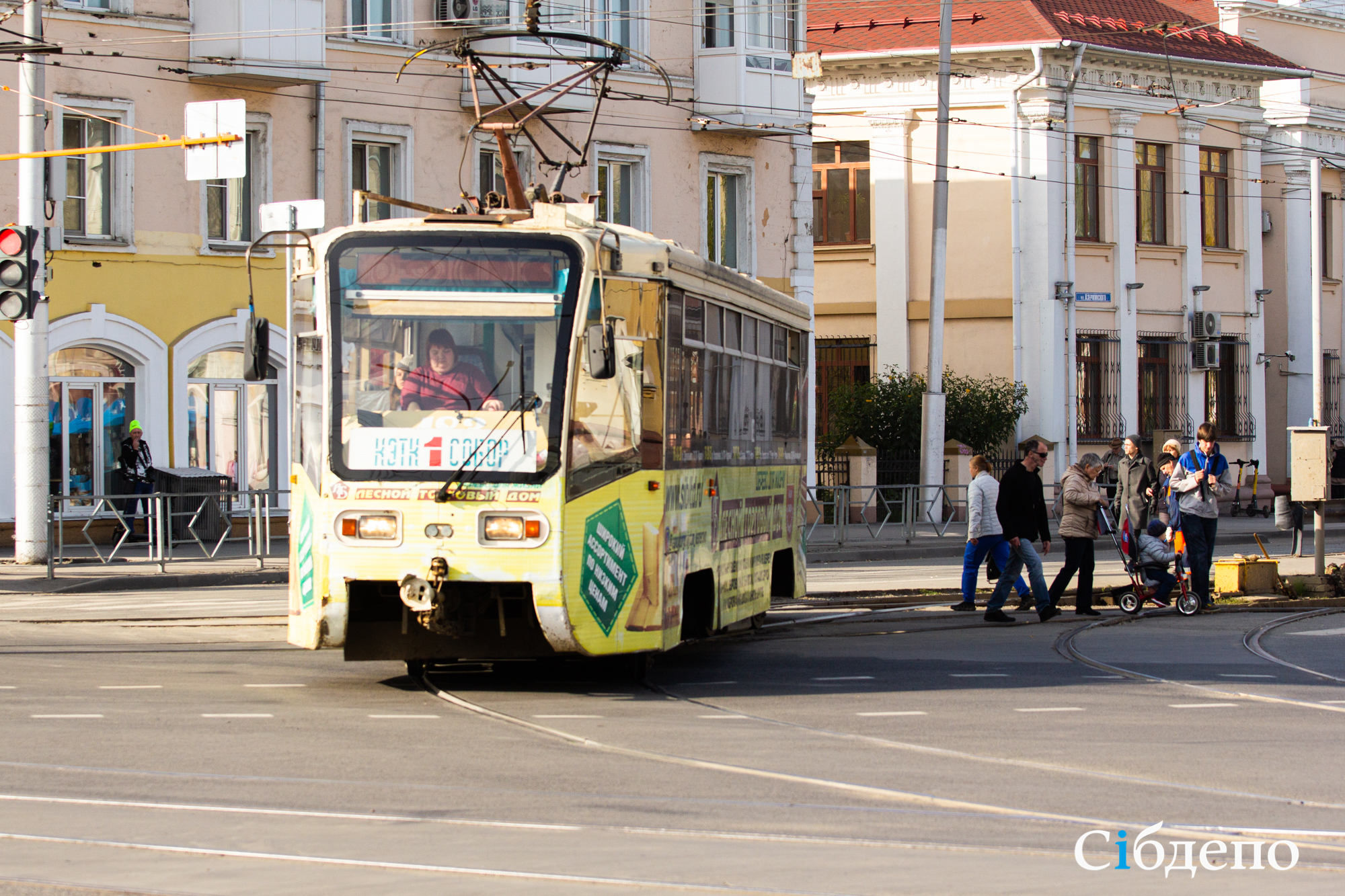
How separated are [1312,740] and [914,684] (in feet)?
9.73

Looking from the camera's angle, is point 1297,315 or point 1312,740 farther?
point 1297,315

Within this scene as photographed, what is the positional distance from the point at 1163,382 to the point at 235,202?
71.4ft

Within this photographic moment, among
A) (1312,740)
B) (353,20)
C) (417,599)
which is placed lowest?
(1312,740)

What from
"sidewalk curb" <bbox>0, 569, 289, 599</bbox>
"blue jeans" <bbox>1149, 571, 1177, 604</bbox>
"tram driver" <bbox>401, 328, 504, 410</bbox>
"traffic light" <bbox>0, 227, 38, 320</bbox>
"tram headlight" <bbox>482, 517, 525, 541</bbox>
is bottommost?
"sidewalk curb" <bbox>0, 569, 289, 599</bbox>

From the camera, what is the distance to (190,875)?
20.5 ft

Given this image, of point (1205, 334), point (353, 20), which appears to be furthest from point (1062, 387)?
point (353, 20)

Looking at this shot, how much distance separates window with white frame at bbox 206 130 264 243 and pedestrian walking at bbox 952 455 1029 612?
47.9 ft

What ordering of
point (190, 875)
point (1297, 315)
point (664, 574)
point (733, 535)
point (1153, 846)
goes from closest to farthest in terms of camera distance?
point (190, 875) < point (1153, 846) < point (664, 574) < point (733, 535) < point (1297, 315)

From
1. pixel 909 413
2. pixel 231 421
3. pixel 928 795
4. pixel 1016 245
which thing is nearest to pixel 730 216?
pixel 909 413

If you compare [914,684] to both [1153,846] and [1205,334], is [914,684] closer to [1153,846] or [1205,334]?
[1153,846]

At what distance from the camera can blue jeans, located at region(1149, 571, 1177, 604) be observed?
1738cm

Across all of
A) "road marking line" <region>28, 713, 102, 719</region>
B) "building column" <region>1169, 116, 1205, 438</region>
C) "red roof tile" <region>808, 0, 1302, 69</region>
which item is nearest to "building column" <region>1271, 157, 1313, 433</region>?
"red roof tile" <region>808, 0, 1302, 69</region>

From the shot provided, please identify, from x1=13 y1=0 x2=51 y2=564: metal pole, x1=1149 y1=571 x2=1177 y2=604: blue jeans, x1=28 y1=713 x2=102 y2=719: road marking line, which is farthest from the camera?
x1=13 y1=0 x2=51 y2=564: metal pole

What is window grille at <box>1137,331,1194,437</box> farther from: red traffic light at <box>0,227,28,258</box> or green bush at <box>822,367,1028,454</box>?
red traffic light at <box>0,227,28,258</box>
